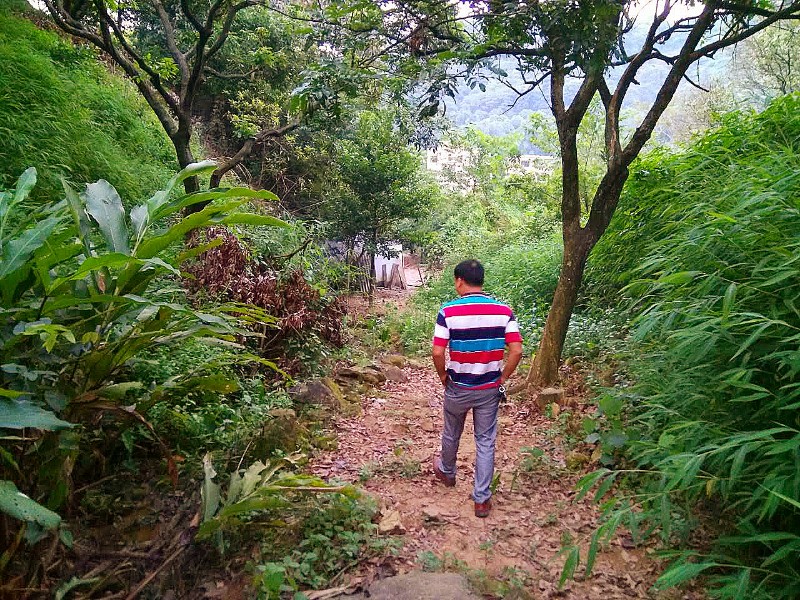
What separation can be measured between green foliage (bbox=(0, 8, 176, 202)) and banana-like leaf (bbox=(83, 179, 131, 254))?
272cm

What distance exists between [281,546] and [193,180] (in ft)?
13.7

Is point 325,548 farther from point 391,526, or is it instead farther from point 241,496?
point 241,496

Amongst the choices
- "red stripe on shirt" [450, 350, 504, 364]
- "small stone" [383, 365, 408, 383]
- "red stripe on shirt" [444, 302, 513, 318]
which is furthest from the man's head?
"small stone" [383, 365, 408, 383]

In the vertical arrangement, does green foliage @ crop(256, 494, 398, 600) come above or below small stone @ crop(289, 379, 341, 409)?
below

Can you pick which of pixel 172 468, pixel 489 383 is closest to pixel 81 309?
pixel 172 468

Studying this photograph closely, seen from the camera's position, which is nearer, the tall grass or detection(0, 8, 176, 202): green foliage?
the tall grass

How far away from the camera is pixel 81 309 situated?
6.32 ft

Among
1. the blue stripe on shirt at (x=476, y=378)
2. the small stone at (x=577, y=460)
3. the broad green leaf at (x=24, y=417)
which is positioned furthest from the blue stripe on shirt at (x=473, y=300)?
the broad green leaf at (x=24, y=417)

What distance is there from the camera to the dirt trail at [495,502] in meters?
2.50

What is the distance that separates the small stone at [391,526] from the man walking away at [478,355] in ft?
1.76

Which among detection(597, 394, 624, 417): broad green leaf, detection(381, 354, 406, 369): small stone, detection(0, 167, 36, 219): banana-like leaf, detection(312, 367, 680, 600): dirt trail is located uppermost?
detection(0, 167, 36, 219): banana-like leaf

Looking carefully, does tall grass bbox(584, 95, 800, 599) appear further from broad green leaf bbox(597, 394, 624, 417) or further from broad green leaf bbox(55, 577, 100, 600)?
broad green leaf bbox(55, 577, 100, 600)

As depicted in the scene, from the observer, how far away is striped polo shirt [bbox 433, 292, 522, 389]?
295 centimetres

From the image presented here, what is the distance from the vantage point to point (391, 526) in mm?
2756
